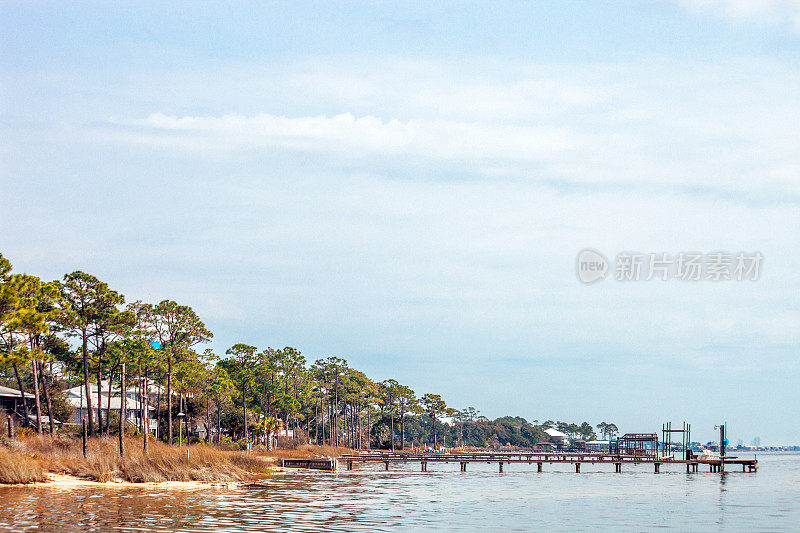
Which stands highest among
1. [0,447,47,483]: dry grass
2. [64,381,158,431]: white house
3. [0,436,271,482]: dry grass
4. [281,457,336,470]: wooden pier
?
[0,447,47,483]: dry grass

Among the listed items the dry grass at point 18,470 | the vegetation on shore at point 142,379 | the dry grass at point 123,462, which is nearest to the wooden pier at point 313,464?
the vegetation on shore at point 142,379

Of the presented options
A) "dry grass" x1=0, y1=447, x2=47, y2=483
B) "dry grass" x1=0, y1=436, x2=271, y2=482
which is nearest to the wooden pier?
"dry grass" x1=0, y1=436, x2=271, y2=482

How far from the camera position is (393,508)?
43938mm

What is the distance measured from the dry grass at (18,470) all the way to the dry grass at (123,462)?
7cm

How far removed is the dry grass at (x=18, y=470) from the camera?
134ft

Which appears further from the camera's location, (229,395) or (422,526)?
(229,395)

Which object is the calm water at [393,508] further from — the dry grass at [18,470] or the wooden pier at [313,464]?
the wooden pier at [313,464]

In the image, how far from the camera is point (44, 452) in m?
53.1

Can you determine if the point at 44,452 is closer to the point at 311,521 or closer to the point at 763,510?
the point at 311,521

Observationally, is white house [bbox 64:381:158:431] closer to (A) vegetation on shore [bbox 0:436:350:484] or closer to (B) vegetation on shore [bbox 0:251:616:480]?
(B) vegetation on shore [bbox 0:251:616:480]

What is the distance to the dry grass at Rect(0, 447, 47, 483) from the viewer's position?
134ft

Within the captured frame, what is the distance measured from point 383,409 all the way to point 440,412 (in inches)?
508

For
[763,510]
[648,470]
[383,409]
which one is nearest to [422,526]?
[763,510]

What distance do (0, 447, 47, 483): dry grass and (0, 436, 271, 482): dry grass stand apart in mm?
68
